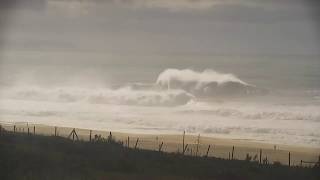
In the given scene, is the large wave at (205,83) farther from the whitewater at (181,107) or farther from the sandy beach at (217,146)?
the sandy beach at (217,146)

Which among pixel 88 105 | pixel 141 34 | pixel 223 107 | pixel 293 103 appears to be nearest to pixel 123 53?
pixel 141 34

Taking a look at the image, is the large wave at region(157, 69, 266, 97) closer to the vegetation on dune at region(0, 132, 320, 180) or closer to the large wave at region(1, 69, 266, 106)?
the large wave at region(1, 69, 266, 106)

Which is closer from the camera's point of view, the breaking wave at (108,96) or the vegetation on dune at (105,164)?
the vegetation on dune at (105,164)

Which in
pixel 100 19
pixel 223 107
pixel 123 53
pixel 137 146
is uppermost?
pixel 100 19

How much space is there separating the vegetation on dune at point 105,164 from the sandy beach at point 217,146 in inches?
1.4

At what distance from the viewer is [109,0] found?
3457mm

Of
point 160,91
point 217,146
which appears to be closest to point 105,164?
point 160,91

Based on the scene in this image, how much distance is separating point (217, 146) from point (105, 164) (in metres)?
0.68

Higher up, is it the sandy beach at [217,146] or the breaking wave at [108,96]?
the breaking wave at [108,96]

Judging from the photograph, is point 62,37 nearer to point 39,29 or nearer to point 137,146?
point 39,29

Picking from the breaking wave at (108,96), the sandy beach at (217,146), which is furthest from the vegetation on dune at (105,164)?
the breaking wave at (108,96)

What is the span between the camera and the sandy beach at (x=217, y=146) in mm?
3295

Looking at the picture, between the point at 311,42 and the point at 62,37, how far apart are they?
4.98ft

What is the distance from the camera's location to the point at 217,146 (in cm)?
336
